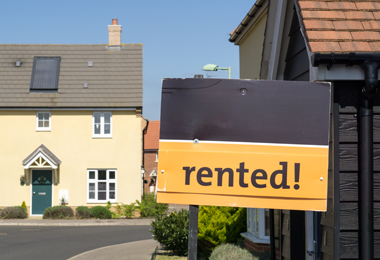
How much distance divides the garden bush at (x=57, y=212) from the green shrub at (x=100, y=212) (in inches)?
48.7

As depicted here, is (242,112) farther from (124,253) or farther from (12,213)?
(12,213)

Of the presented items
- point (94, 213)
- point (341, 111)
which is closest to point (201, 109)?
point (341, 111)

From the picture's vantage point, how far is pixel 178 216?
10547mm

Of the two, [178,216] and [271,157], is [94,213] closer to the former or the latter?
[178,216]

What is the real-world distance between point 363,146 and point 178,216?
7.13 metres

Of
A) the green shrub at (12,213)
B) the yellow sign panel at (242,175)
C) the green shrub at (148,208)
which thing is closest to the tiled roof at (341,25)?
the yellow sign panel at (242,175)

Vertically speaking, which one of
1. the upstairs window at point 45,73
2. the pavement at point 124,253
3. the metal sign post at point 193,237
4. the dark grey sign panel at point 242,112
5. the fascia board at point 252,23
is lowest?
the pavement at point 124,253

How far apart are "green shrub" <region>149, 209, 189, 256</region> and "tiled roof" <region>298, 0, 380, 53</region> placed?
6.94 metres

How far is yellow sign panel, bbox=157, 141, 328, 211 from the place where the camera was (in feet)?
11.2

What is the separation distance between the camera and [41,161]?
953 inches

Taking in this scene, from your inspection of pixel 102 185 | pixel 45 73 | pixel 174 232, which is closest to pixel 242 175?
pixel 174 232

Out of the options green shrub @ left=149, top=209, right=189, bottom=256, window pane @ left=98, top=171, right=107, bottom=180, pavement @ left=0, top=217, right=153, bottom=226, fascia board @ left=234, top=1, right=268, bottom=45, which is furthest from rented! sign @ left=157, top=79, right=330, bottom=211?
window pane @ left=98, top=171, right=107, bottom=180

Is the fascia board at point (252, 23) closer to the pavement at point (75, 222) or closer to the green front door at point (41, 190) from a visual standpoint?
the pavement at point (75, 222)

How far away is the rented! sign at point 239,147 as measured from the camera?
3.43 meters
